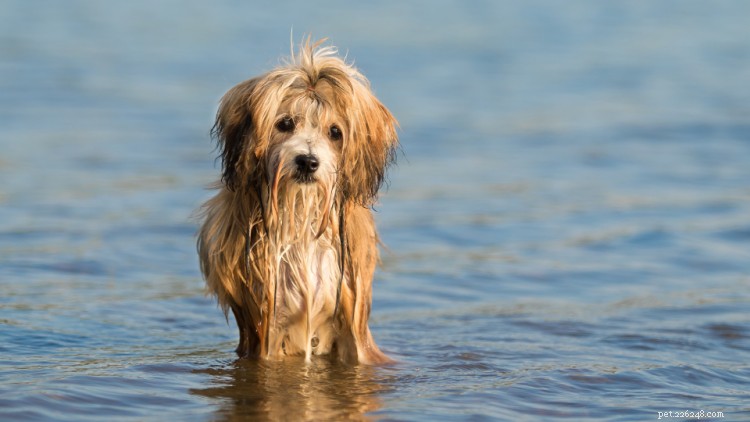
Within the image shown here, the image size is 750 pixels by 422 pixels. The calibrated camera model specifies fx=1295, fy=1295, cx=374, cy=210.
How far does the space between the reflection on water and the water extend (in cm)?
2

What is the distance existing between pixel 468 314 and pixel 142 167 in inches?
198

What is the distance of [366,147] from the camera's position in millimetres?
6062

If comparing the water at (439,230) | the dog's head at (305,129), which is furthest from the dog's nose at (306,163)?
the water at (439,230)

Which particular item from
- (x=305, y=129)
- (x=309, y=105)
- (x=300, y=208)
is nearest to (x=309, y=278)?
(x=300, y=208)

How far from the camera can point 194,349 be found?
23.4 feet

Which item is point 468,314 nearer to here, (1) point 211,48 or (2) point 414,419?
(2) point 414,419

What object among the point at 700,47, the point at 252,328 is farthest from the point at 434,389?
the point at 700,47

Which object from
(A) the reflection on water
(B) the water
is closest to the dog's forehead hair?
(B) the water

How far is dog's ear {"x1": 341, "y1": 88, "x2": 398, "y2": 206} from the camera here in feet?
19.6

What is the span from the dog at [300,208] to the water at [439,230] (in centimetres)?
24

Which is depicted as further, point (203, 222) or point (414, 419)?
point (203, 222)

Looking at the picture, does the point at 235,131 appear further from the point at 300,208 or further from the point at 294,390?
the point at 294,390

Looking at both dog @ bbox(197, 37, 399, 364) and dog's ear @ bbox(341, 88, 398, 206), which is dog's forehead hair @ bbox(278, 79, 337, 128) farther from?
dog's ear @ bbox(341, 88, 398, 206)

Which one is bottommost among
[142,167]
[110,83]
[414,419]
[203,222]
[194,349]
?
[414,419]
